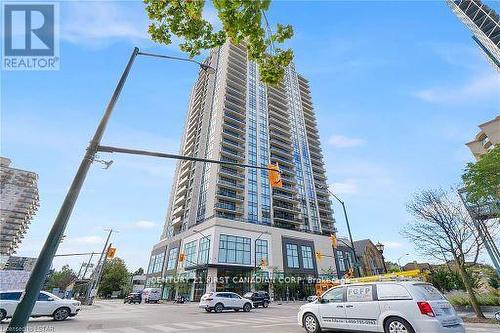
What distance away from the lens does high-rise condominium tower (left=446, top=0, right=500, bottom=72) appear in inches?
2953

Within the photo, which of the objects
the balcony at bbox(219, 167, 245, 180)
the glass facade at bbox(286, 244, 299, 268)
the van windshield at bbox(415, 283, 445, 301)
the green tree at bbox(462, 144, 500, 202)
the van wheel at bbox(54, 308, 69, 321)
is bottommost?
the van wheel at bbox(54, 308, 69, 321)

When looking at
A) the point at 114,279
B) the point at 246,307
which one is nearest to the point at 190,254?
the point at 246,307

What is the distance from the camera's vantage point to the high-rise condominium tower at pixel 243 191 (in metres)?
52.6

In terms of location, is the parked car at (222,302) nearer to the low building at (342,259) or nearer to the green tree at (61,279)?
the low building at (342,259)

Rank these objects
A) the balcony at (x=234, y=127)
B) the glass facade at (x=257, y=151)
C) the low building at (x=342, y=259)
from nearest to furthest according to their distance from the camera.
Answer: the glass facade at (x=257, y=151), the balcony at (x=234, y=127), the low building at (x=342, y=259)

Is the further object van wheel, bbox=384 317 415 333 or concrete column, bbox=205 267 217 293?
concrete column, bbox=205 267 217 293

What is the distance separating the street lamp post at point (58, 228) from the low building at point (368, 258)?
8520 cm

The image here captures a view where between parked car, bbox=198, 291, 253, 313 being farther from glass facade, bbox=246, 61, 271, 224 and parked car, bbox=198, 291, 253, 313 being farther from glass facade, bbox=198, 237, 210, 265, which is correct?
glass facade, bbox=246, 61, 271, 224

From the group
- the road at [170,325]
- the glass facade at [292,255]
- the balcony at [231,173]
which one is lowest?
the road at [170,325]

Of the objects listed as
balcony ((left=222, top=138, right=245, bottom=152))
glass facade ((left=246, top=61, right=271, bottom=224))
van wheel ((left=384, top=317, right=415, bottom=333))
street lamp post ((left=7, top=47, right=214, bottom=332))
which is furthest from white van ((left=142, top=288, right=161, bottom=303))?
street lamp post ((left=7, top=47, right=214, bottom=332))

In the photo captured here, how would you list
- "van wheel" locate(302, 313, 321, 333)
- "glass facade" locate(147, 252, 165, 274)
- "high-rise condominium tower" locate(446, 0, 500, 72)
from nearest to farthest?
"van wheel" locate(302, 313, 321, 333)
"glass facade" locate(147, 252, 165, 274)
"high-rise condominium tower" locate(446, 0, 500, 72)

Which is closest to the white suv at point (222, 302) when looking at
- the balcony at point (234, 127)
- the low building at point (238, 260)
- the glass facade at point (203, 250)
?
the low building at point (238, 260)

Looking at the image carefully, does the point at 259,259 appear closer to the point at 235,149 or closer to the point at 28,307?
the point at 235,149

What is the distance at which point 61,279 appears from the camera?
99.4 meters
